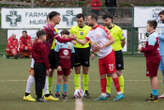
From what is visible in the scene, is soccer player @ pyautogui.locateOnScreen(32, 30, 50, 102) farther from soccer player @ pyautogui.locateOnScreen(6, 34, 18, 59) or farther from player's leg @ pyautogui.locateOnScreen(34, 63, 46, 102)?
soccer player @ pyautogui.locateOnScreen(6, 34, 18, 59)

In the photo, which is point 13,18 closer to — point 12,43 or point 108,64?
point 12,43

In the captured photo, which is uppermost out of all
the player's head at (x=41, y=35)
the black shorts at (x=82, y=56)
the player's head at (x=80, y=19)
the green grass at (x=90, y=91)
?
the player's head at (x=80, y=19)

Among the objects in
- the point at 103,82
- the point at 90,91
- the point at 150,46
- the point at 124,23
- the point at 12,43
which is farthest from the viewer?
the point at 124,23

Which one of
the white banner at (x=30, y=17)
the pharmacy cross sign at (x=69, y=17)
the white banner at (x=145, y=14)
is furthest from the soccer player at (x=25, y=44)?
the white banner at (x=145, y=14)

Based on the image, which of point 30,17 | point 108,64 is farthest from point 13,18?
point 108,64

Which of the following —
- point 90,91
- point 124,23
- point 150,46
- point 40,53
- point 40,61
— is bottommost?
point 90,91

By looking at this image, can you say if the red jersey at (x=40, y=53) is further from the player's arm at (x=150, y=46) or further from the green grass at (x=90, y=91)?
the player's arm at (x=150, y=46)

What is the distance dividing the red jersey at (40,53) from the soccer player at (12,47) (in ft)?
40.2

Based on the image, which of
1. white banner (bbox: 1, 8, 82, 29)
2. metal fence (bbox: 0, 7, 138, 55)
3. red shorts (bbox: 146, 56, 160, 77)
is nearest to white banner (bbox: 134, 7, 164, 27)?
metal fence (bbox: 0, 7, 138, 55)

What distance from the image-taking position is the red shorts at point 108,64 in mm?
10977

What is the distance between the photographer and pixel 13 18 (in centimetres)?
2380

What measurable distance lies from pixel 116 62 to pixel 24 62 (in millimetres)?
9470

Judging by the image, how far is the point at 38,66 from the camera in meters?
10.5

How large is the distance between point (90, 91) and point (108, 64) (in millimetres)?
1677
